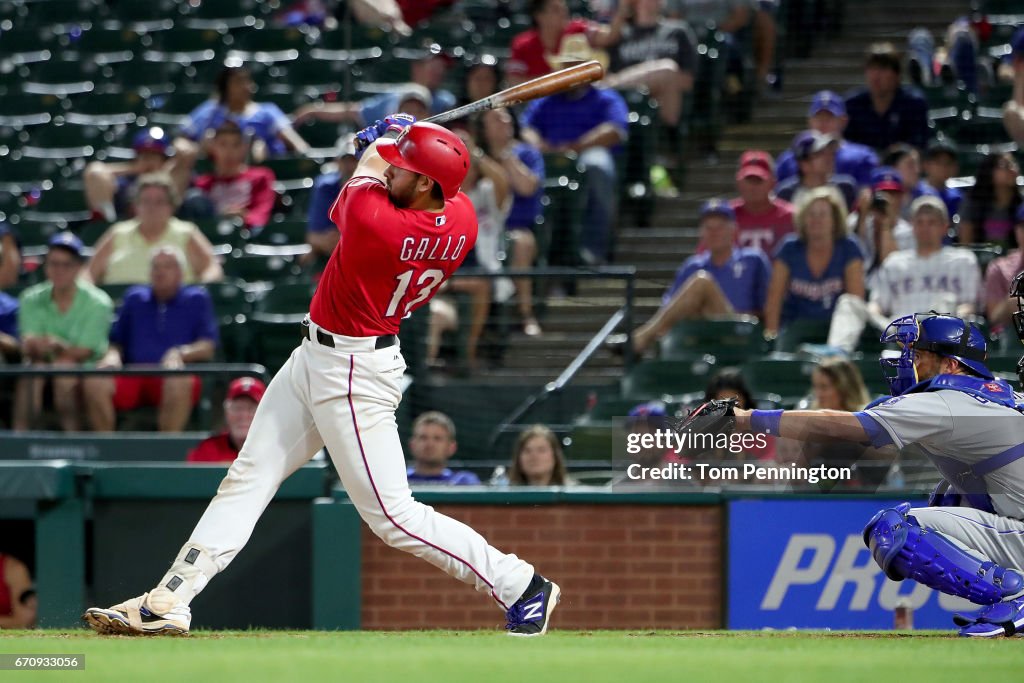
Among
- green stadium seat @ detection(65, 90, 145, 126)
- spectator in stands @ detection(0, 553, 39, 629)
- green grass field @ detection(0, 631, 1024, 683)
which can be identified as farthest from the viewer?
green stadium seat @ detection(65, 90, 145, 126)

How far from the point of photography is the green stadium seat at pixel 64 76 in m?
13.5

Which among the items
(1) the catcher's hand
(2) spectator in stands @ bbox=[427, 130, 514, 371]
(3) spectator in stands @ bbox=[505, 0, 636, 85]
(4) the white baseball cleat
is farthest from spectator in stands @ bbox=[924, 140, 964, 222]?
(4) the white baseball cleat

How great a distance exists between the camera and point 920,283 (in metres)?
8.35

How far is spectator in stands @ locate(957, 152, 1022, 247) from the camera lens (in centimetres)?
892

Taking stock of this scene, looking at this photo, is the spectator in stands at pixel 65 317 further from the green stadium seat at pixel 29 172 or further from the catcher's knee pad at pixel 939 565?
the catcher's knee pad at pixel 939 565

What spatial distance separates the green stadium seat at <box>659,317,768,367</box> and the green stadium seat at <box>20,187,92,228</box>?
476 centimetres

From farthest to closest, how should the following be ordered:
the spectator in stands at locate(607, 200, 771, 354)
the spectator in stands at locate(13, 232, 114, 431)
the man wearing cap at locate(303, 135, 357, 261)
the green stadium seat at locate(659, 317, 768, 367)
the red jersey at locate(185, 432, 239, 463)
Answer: the man wearing cap at locate(303, 135, 357, 261)
the spectator in stands at locate(13, 232, 114, 431)
the spectator in stands at locate(607, 200, 771, 354)
the green stadium seat at locate(659, 317, 768, 367)
the red jersey at locate(185, 432, 239, 463)

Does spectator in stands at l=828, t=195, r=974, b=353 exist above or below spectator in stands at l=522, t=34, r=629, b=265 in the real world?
below

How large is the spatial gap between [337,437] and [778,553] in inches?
108

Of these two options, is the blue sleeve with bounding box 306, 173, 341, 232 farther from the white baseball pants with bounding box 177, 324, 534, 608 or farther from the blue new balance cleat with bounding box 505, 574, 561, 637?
the blue new balance cleat with bounding box 505, 574, 561, 637

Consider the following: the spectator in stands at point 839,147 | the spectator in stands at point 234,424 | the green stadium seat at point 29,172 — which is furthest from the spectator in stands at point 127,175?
the spectator in stands at point 839,147

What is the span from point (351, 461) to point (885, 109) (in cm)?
606

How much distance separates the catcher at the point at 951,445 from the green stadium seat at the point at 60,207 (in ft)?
24.1

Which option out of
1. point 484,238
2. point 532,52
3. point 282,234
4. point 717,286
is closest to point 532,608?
point 717,286
